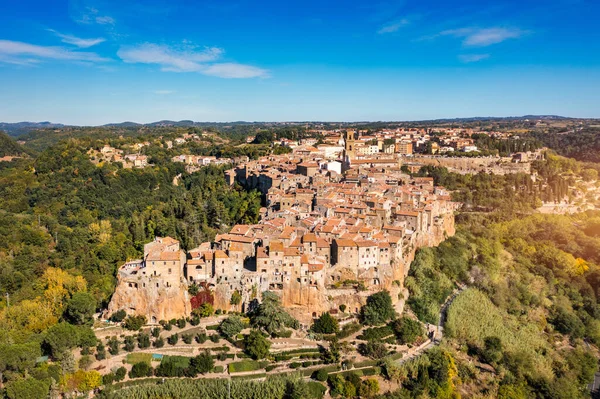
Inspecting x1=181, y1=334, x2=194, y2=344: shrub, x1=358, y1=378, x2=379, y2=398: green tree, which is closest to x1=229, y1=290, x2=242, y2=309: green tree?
x1=181, y1=334, x2=194, y2=344: shrub

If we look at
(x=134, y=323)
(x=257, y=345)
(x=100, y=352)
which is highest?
(x=134, y=323)

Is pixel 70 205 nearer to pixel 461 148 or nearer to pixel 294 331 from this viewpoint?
pixel 294 331

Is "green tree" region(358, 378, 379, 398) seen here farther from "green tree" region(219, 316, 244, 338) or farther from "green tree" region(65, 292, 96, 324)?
"green tree" region(65, 292, 96, 324)

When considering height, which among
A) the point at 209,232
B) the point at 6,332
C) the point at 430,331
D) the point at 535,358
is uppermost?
the point at 209,232

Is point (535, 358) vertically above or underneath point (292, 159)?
underneath

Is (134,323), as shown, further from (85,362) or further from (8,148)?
(8,148)

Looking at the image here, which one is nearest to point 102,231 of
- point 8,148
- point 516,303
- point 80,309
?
point 80,309

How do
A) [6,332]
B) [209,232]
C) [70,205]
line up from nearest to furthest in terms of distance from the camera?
[6,332] → [209,232] → [70,205]

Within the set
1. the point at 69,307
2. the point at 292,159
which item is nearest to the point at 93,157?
the point at 292,159
